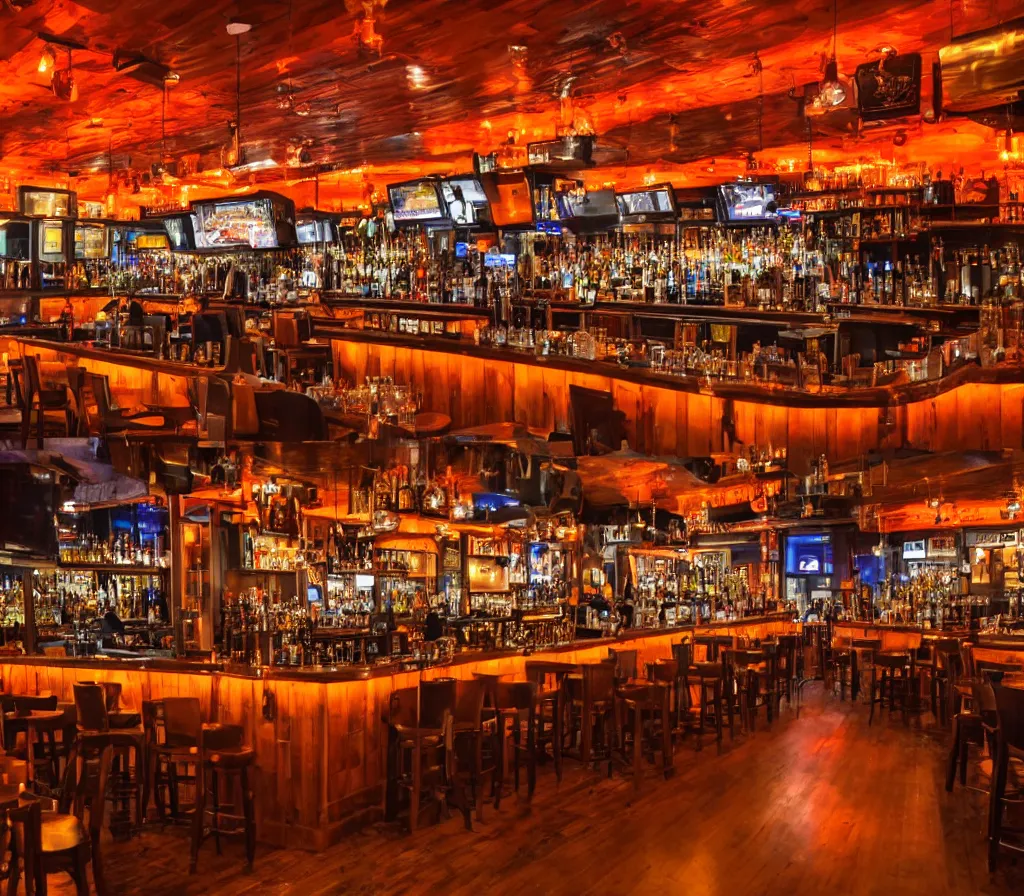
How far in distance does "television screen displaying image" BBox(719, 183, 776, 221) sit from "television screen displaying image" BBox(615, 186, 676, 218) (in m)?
0.70

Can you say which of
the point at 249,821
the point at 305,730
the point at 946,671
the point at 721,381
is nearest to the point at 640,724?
the point at 721,381

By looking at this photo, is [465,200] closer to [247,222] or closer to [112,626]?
[247,222]

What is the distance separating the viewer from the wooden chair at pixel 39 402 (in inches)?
312

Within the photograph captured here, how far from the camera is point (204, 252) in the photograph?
37.4 ft

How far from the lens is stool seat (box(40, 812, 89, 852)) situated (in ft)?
15.9

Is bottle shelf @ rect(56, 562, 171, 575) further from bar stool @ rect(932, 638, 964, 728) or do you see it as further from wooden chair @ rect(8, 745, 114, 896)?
bar stool @ rect(932, 638, 964, 728)

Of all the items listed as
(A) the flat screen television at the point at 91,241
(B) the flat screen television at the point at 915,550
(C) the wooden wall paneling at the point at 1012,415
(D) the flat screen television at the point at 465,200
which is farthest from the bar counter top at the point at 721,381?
(B) the flat screen television at the point at 915,550

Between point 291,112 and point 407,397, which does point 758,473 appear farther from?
point 291,112

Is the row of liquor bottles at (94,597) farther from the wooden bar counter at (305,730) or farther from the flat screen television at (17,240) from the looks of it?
the wooden bar counter at (305,730)

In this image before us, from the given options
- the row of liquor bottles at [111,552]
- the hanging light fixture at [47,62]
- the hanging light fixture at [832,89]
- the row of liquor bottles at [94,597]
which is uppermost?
the hanging light fixture at [47,62]

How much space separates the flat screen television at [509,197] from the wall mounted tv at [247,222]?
6.55 feet

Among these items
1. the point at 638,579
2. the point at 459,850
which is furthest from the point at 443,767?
the point at 638,579

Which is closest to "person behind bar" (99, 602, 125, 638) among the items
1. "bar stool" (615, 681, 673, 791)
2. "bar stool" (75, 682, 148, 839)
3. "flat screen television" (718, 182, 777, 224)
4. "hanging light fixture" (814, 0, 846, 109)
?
"bar stool" (75, 682, 148, 839)

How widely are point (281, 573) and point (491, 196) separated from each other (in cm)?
530
